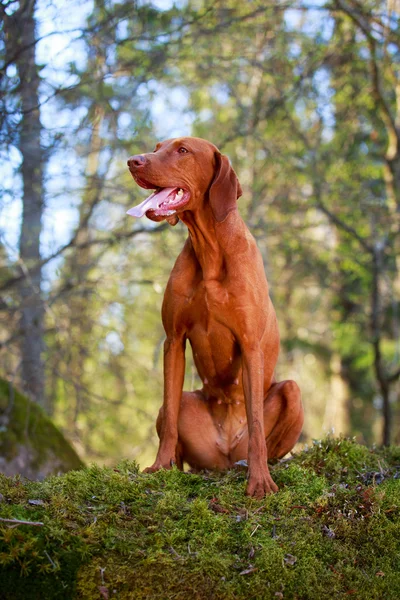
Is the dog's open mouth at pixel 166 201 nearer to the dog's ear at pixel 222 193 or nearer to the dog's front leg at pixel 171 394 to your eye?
the dog's ear at pixel 222 193

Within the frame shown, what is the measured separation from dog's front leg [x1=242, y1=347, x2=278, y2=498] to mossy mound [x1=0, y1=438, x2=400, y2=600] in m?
0.11

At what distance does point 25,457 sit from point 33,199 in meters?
3.26

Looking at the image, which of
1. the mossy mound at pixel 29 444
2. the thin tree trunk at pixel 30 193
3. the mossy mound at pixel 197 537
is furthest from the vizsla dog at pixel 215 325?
the mossy mound at pixel 29 444

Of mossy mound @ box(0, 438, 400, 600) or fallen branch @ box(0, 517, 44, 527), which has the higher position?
fallen branch @ box(0, 517, 44, 527)

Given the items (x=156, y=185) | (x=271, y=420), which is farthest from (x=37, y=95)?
(x=271, y=420)

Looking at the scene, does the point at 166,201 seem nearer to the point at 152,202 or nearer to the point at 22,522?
the point at 152,202

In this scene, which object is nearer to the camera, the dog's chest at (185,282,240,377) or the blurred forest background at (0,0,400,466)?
the dog's chest at (185,282,240,377)

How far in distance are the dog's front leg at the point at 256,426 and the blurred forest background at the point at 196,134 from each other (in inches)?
97.6

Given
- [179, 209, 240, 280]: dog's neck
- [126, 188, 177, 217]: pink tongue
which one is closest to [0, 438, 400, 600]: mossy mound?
[179, 209, 240, 280]: dog's neck

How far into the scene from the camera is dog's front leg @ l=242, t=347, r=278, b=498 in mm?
4045

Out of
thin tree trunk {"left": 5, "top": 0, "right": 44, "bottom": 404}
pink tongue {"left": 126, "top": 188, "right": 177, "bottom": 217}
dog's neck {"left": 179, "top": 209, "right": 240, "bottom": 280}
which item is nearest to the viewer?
pink tongue {"left": 126, "top": 188, "right": 177, "bottom": 217}

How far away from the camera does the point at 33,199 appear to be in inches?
321

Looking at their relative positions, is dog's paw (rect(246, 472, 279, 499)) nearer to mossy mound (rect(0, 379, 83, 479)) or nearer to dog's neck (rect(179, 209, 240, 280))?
dog's neck (rect(179, 209, 240, 280))

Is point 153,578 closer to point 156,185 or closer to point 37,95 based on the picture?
point 156,185
